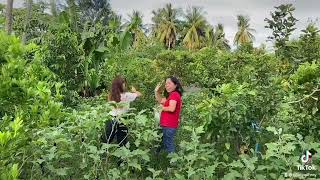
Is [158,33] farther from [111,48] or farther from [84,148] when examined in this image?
[84,148]

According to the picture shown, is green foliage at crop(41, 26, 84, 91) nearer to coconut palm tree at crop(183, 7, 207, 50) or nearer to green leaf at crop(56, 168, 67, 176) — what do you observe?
green leaf at crop(56, 168, 67, 176)

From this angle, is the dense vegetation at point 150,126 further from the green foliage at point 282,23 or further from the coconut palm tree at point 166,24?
the coconut palm tree at point 166,24

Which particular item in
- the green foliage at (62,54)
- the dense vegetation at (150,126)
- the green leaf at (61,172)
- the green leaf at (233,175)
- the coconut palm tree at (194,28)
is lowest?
the green leaf at (61,172)

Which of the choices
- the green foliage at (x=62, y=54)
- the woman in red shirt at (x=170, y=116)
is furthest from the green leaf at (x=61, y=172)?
the green foliage at (x=62, y=54)

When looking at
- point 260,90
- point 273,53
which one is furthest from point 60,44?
point 260,90

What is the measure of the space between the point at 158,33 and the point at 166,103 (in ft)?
138

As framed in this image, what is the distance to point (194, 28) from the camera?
4812 cm

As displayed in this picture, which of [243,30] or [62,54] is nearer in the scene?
[62,54]

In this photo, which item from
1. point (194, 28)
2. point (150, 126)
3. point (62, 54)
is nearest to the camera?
point (150, 126)

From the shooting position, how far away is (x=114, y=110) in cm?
591

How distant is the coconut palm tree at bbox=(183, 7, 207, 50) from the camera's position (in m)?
47.2

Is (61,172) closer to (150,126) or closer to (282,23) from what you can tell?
(150,126)

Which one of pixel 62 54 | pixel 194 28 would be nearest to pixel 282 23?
pixel 62 54

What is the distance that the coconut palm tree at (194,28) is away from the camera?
4716 cm
